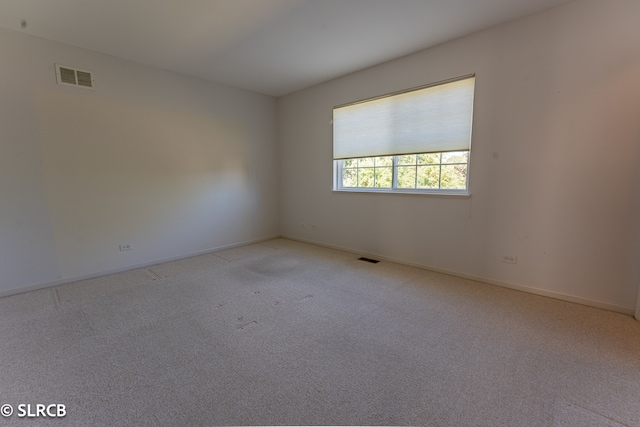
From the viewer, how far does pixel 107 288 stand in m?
3.09

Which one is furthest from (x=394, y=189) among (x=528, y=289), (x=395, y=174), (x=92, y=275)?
(x=92, y=275)

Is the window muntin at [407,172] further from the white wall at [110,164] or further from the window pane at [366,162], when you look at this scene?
the white wall at [110,164]

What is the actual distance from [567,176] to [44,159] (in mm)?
5540

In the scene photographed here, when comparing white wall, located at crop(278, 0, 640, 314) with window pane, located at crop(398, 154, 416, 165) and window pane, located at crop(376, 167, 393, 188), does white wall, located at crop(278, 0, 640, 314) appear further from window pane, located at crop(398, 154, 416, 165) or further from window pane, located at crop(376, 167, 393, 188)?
window pane, located at crop(398, 154, 416, 165)

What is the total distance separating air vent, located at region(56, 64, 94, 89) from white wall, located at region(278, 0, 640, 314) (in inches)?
146

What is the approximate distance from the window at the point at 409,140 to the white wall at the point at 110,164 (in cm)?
194

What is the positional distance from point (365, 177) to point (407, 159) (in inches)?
30.3

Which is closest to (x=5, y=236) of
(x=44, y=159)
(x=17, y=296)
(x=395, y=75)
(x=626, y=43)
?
(x=17, y=296)

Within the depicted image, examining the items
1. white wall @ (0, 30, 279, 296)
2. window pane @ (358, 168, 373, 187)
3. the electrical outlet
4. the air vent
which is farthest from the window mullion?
the air vent

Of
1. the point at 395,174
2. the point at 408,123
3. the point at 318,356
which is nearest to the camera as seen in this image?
the point at 318,356

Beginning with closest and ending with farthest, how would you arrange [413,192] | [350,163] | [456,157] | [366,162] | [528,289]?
[528,289]
[456,157]
[413,192]
[366,162]
[350,163]

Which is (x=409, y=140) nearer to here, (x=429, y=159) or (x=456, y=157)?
(x=429, y=159)

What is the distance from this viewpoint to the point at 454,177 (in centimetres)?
337

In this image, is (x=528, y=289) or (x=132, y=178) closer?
(x=528, y=289)
